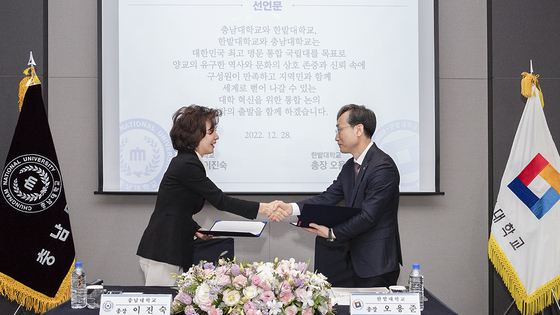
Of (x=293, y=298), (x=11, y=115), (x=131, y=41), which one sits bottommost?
(x=293, y=298)

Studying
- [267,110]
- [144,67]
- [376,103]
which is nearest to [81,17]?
[144,67]

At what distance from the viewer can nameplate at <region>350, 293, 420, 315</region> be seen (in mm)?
1356

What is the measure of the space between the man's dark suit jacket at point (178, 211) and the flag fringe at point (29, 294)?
73 cm

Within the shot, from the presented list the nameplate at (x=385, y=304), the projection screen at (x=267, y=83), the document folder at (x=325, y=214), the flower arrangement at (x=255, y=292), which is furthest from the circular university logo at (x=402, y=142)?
the flower arrangement at (x=255, y=292)

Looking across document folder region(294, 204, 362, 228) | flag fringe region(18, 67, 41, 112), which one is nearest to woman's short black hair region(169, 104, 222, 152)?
document folder region(294, 204, 362, 228)

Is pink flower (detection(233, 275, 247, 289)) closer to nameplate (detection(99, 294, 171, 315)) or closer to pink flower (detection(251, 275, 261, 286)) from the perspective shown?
pink flower (detection(251, 275, 261, 286))

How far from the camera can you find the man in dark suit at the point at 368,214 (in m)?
2.06

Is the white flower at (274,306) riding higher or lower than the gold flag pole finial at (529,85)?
lower

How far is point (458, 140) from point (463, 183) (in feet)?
1.06

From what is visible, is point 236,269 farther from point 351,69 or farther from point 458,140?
point 458,140

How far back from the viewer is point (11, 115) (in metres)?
2.74

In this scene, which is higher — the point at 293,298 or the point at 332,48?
the point at 332,48

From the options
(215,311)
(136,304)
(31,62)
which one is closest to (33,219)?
(31,62)

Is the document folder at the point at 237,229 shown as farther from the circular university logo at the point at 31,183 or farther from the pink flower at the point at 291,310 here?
the circular university logo at the point at 31,183
